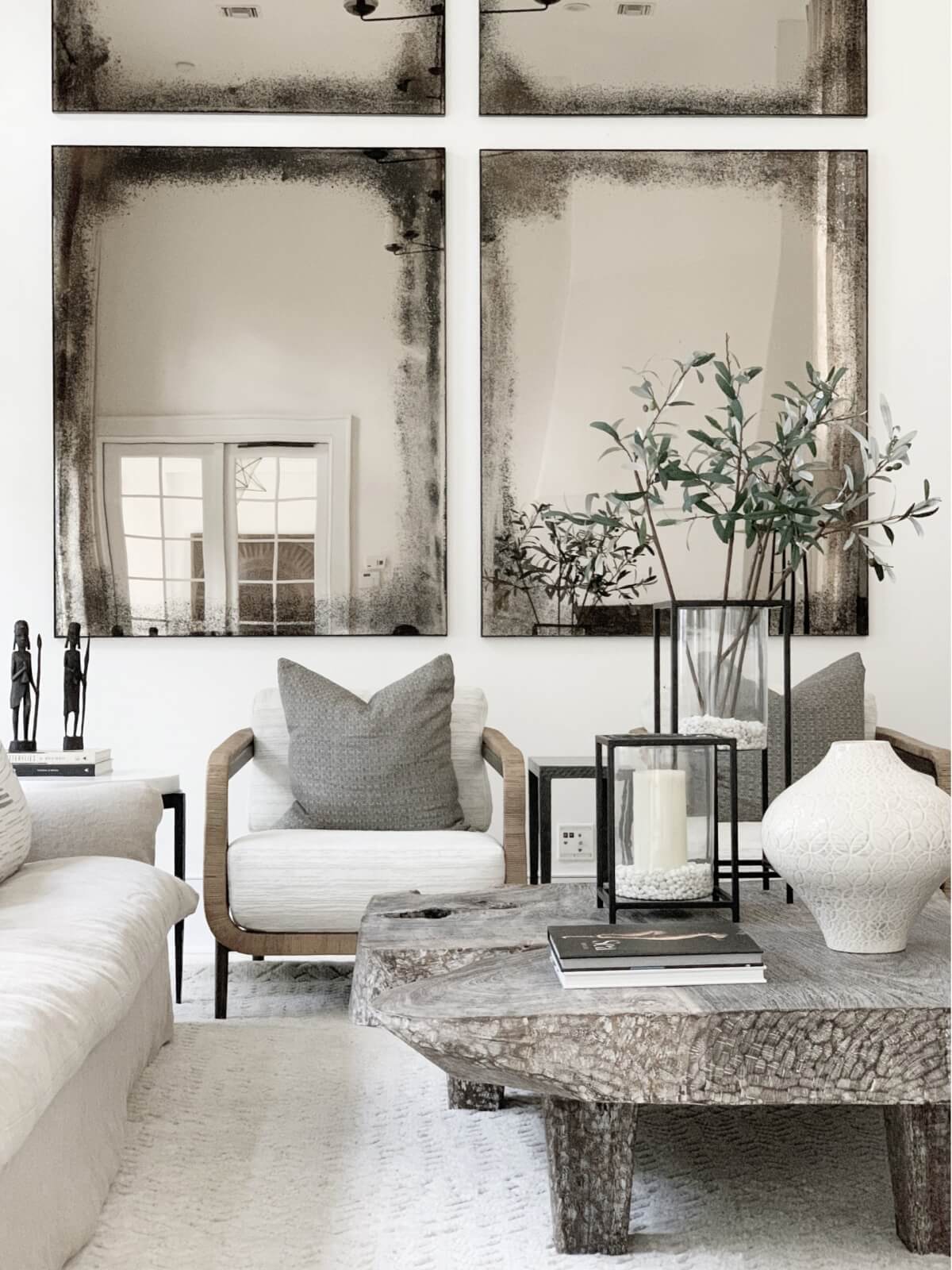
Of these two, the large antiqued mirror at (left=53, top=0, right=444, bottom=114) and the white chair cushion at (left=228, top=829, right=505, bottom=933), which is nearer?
the white chair cushion at (left=228, top=829, right=505, bottom=933)

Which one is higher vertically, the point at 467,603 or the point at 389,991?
the point at 467,603

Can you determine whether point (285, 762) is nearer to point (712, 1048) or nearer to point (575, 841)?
point (575, 841)

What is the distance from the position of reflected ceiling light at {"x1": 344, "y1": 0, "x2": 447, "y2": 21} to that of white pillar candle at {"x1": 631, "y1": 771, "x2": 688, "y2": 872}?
2.79 metres

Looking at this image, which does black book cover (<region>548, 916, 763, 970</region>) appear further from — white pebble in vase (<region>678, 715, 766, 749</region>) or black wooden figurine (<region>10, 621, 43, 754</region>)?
black wooden figurine (<region>10, 621, 43, 754</region>)

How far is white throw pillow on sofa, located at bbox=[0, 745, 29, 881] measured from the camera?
226cm

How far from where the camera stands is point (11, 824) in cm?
229

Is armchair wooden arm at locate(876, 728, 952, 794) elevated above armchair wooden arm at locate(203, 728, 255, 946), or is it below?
above

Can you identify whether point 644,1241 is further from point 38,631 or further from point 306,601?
point 38,631

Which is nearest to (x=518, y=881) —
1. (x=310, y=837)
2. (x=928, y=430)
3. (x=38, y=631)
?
(x=310, y=837)

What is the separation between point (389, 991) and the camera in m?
1.70

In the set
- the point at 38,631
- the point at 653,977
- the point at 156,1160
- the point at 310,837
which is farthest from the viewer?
the point at 38,631

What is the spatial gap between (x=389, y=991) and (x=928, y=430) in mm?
2928

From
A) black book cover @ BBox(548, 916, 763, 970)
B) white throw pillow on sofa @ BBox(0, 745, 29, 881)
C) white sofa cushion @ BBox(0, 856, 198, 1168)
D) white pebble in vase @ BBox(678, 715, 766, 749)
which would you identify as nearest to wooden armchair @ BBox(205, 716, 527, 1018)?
white sofa cushion @ BBox(0, 856, 198, 1168)

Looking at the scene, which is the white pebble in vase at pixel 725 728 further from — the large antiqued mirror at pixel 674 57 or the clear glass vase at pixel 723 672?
the large antiqued mirror at pixel 674 57
